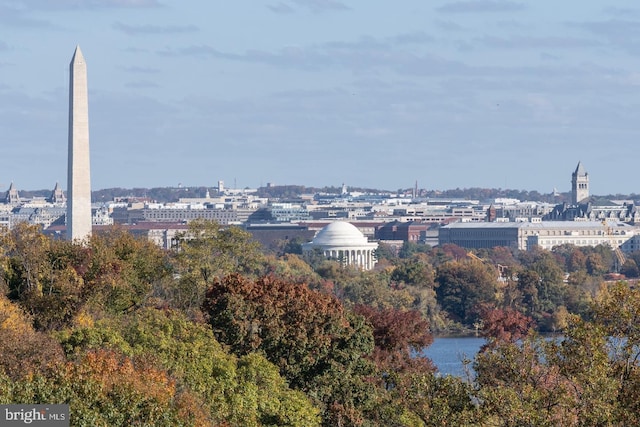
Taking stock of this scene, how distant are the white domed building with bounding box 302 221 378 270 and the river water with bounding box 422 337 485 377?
71.8 m

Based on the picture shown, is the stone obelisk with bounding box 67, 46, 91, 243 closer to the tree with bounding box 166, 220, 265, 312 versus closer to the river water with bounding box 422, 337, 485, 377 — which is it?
the river water with bounding box 422, 337, 485, 377

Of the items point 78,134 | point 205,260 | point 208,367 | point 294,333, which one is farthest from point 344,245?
point 208,367

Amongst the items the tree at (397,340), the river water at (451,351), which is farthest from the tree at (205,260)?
the river water at (451,351)

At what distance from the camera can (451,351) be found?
254ft

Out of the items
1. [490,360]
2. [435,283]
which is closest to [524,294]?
[435,283]

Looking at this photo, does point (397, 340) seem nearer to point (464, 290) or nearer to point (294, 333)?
point (294, 333)

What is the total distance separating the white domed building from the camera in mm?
161375

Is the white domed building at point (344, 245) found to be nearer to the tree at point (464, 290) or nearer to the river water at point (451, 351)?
the tree at point (464, 290)

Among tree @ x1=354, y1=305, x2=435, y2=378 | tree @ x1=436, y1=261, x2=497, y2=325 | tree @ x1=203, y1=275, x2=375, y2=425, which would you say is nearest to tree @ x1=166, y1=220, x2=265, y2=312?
tree @ x1=354, y1=305, x2=435, y2=378

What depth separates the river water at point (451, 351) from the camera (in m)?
66.1

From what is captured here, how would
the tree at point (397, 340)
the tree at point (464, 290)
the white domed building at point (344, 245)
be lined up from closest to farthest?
the tree at point (397, 340) → the tree at point (464, 290) → the white domed building at point (344, 245)

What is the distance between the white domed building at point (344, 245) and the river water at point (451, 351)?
7181cm

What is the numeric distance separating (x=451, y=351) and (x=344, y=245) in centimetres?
8835

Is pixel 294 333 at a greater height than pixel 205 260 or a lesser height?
lesser
